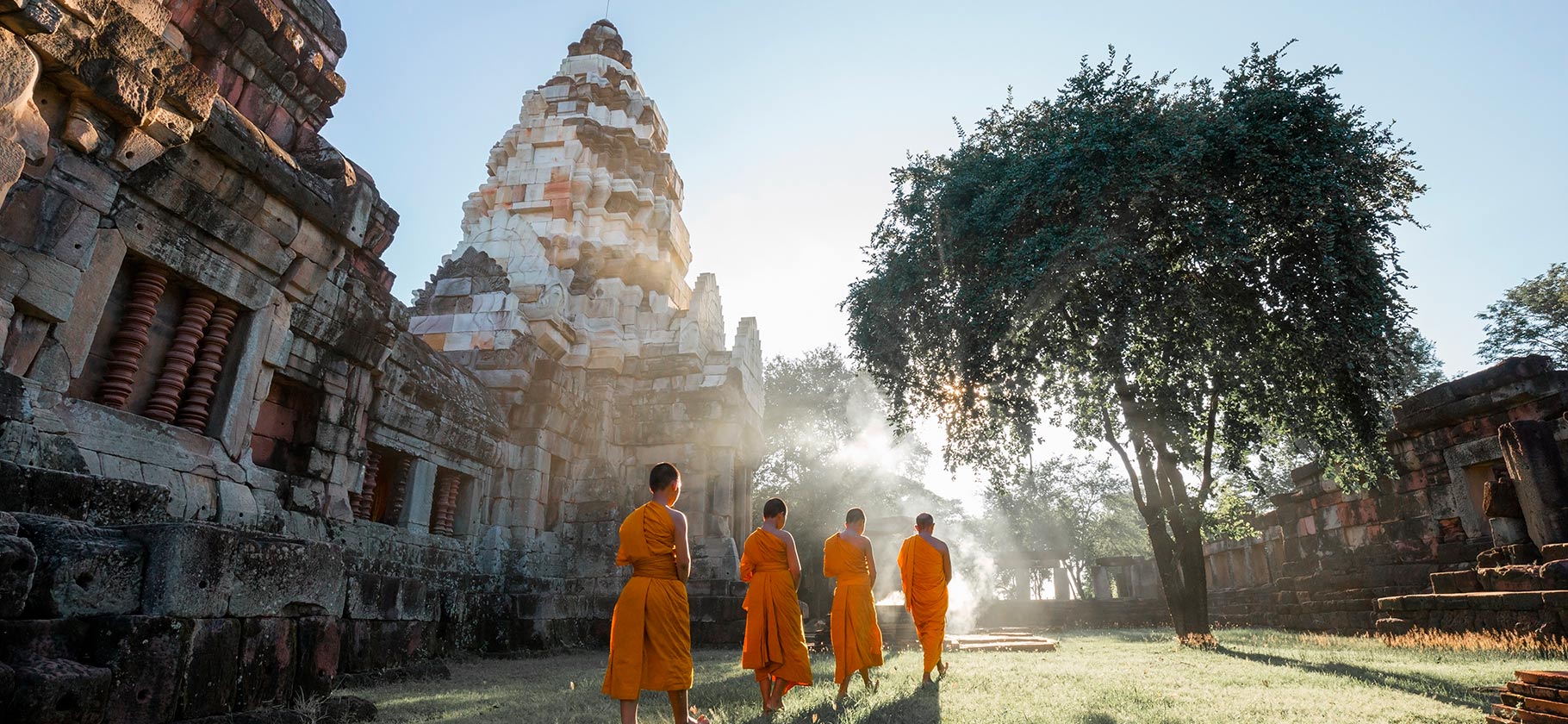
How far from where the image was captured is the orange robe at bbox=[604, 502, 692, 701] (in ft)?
15.0

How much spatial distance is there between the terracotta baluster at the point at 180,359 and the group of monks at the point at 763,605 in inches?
138

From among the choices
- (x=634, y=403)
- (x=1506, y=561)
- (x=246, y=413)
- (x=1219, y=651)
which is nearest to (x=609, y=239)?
(x=634, y=403)

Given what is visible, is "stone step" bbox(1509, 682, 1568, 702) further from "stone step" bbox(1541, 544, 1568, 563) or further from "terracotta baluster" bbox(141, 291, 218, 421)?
"terracotta baluster" bbox(141, 291, 218, 421)

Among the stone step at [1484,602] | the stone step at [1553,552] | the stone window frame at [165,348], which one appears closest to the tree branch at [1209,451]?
the stone step at [1484,602]

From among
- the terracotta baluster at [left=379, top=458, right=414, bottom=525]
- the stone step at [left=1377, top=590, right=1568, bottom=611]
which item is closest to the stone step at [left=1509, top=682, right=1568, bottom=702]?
the stone step at [left=1377, top=590, right=1568, bottom=611]

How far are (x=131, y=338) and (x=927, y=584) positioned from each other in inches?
271

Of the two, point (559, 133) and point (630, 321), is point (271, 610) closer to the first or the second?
point (630, 321)

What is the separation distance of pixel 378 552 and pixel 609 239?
7.13 meters

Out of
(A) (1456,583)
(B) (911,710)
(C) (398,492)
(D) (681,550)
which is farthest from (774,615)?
(A) (1456,583)

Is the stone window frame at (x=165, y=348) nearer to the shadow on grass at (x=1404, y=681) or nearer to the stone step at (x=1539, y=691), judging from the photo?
the stone step at (x=1539, y=691)

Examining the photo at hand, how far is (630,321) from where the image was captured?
13.3 meters

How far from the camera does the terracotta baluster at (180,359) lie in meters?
5.44

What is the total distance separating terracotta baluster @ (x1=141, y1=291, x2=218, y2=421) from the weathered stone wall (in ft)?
54.0

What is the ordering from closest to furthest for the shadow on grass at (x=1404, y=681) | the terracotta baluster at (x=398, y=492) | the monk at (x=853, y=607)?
the shadow on grass at (x=1404, y=681) → the monk at (x=853, y=607) → the terracotta baluster at (x=398, y=492)
